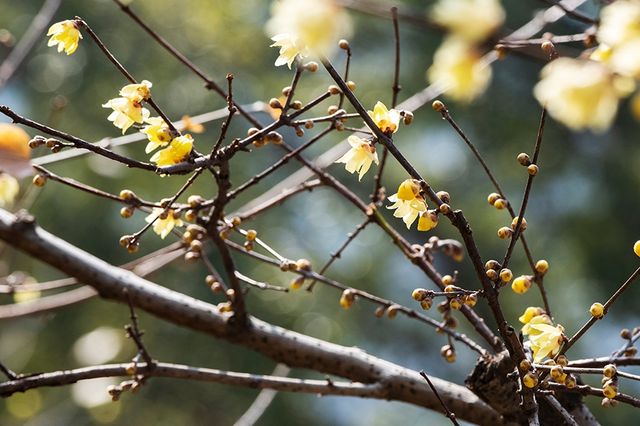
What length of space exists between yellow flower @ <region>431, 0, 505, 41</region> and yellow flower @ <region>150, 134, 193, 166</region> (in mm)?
274

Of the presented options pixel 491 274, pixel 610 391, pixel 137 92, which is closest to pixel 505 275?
pixel 491 274

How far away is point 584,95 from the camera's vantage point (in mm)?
408

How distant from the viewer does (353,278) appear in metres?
3.53

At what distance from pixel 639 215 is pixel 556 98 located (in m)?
3.19

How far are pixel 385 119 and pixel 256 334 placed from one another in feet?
1.43

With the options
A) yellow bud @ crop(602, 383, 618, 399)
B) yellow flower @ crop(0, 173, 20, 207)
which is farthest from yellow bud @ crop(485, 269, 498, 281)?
yellow flower @ crop(0, 173, 20, 207)

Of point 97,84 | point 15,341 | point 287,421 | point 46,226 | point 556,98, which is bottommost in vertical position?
point 556,98

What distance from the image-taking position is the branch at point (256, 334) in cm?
96

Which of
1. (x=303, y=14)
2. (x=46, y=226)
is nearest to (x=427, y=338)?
(x=46, y=226)

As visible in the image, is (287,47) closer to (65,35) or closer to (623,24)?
(65,35)

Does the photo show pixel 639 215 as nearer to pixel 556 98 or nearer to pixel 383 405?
pixel 383 405

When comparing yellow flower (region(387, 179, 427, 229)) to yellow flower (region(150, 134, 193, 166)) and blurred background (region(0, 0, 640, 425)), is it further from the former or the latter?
blurred background (region(0, 0, 640, 425))

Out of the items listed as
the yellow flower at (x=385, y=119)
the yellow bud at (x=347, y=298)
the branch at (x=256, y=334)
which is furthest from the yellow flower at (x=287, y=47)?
the branch at (x=256, y=334)

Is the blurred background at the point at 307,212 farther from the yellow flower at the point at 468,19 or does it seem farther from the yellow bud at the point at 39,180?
the yellow flower at the point at 468,19
